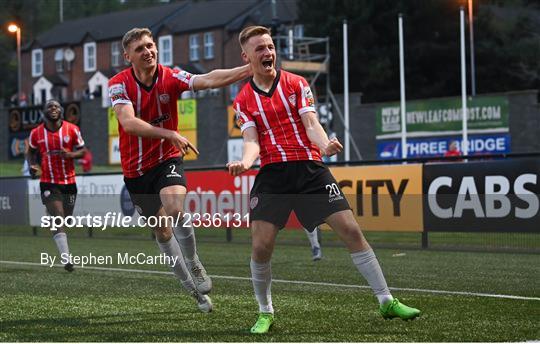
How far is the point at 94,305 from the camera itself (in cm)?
954

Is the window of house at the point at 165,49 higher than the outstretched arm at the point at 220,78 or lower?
higher

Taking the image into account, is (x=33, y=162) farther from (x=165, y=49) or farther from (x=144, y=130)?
(x=165, y=49)

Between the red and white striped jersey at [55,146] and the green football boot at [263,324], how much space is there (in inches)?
296

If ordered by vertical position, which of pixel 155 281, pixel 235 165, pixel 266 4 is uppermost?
pixel 266 4

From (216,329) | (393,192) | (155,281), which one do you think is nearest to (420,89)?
(393,192)

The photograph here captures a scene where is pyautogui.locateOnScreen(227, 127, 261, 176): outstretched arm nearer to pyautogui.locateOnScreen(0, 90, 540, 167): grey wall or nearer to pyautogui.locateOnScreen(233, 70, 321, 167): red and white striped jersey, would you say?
pyautogui.locateOnScreen(233, 70, 321, 167): red and white striped jersey

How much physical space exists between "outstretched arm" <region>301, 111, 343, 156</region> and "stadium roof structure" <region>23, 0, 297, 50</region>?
63472mm

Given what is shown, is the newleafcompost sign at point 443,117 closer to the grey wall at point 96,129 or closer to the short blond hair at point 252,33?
the grey wall at point 96,129

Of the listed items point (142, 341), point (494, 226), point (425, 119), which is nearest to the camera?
point (142, 341)

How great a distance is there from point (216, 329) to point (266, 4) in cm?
7305

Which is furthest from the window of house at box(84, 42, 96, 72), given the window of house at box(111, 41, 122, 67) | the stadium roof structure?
the window of house at box(111, 41, 122, 67)

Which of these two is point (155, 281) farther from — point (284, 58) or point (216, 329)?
point (284, 58)

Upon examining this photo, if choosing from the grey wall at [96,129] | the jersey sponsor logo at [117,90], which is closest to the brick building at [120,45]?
the grey wall at [96,129]

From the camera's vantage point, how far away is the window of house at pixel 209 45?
7831 centimetres
